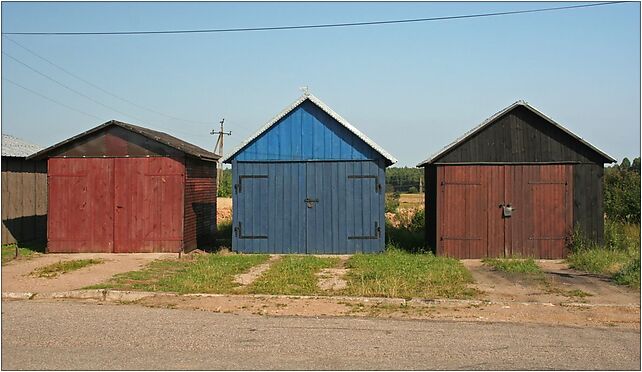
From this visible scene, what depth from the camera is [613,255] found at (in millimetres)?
16891

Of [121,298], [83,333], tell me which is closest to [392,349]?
[83,333]

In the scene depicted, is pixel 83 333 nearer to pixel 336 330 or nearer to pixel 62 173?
pixel 336 330

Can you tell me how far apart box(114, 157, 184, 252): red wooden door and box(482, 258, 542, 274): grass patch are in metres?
8.32

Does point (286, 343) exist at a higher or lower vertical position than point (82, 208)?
lower

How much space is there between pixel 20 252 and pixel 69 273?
16.3 feet

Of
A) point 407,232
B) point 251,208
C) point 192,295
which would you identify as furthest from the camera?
point 407,232

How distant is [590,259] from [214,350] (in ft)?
36.8

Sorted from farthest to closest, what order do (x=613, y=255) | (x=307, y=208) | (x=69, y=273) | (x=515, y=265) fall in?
(x=307, y=208) → (x=613, y=255) → (x=515, y=265) → (x=69, y=273)

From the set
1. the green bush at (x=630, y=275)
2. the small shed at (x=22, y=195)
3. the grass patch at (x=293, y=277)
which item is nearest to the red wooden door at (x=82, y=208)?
the small shed at (x=22, y=195)

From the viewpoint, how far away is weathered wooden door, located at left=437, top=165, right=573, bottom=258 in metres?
18.3

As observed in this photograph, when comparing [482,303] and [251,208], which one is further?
[251,208]

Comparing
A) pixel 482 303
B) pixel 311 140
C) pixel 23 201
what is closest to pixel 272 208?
pixel 311 140

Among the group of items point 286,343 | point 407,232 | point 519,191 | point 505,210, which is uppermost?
point 519,191

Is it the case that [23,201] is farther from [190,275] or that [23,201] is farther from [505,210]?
[505,210]
